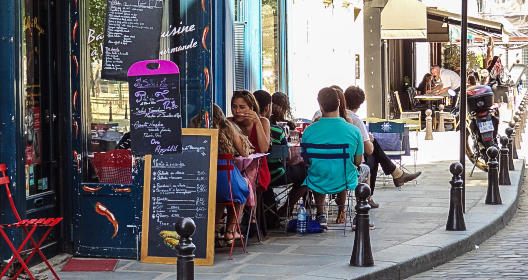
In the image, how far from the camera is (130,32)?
8086mm

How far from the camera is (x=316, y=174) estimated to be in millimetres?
9859

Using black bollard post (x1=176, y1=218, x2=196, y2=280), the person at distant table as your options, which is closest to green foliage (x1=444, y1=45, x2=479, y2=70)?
the person at distant table

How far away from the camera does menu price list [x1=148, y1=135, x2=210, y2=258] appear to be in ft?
26.4

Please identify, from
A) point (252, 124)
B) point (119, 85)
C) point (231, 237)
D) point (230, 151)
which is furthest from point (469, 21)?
point (119, 85)

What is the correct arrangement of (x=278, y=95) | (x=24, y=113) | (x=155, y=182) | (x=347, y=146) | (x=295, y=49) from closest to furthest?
(x=24, y=113) → (x=155, y=182) → (x=347, y=146) → (x=278, y=95) → (x=295, y=49)

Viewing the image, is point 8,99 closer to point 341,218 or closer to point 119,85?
point 119,85

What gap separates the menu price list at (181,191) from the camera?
26.4ft

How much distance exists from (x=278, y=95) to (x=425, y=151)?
9675 mm

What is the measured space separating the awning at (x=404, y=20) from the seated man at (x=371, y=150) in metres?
9.98

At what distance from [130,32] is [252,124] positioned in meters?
1.84

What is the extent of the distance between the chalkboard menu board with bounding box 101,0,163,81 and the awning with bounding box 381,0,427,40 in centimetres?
1484

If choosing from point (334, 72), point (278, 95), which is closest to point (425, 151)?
point (334, 72)

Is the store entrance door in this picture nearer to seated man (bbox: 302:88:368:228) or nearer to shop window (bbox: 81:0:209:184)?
shop window (bbox: 81:0:209:184)

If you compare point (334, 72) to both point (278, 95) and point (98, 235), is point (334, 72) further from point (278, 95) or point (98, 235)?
point (98, 235)
